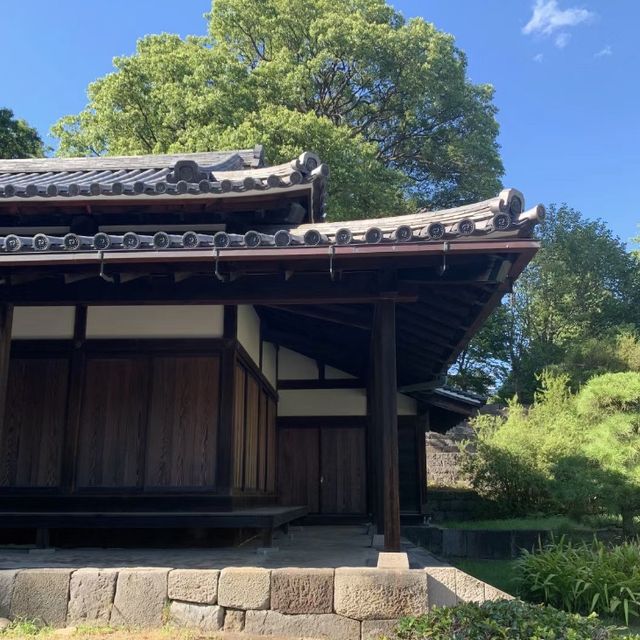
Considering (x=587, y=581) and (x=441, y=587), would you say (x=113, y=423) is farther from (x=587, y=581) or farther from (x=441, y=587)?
(x=587, y=581)

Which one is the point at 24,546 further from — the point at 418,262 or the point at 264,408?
the point at 418,262

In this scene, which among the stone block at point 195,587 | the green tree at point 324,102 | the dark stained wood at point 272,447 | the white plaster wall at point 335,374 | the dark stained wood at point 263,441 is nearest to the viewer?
the stone block at point 195,587

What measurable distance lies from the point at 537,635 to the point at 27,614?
3.44 metres

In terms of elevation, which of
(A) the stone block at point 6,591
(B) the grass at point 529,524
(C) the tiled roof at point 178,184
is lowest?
(B) the grass at point 529,524

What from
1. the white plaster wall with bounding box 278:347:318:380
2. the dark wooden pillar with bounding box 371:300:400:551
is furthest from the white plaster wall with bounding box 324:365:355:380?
the dark wooden pillar with bounding box 371:300:400:551

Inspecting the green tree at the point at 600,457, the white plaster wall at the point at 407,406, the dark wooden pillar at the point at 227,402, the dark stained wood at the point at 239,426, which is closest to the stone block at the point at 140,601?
the dark wooden pillar at the point at 227,402

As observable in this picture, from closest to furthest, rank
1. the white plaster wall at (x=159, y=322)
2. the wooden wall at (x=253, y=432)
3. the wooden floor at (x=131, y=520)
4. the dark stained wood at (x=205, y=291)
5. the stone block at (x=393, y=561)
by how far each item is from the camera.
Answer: the stone block at (x=393, y=561), the dark stained wood at (x=205, y=291), the wooden floor at (x=131, y=520), the white plaster wall at (x=159, y=322), the wooden wall at (x=253, y=432)

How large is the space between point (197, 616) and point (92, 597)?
758mm

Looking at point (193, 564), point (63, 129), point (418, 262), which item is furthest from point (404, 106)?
point (193, 564)

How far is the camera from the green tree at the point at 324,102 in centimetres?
1866

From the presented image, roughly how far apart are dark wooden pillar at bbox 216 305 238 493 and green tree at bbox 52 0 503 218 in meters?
11.4

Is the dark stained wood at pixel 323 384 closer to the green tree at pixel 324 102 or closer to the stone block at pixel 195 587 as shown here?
the stone block at pixel 195 587

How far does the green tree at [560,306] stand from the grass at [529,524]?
9069mm

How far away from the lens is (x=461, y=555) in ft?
37.2
